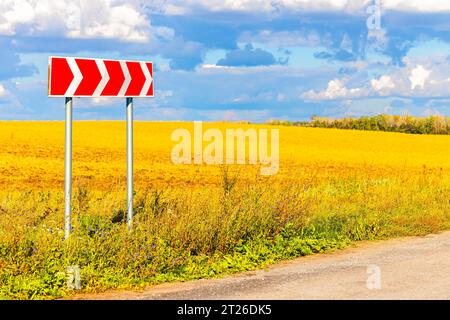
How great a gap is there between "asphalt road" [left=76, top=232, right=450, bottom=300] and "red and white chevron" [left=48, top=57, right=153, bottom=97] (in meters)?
3.01

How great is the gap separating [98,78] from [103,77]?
0.10m

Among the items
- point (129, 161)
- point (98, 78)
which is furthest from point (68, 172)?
point (98, 78)

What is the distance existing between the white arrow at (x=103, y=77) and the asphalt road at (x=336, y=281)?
3091 millimetres

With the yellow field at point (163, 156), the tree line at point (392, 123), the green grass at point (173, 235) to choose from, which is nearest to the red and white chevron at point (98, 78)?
the green grass at point (173, 235)

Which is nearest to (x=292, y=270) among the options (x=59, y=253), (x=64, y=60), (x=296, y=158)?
(x=59, y=253)

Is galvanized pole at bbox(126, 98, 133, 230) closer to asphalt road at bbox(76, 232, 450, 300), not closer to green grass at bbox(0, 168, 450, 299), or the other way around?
green grass at bbox(0, 168, 450, 299)

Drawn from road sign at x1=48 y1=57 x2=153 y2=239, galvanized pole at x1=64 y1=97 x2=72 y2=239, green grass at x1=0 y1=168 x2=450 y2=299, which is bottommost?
green grass at x1=0 y1=168 x2=450 y2=299

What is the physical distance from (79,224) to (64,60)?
2.51 meters

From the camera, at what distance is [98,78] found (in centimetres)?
975

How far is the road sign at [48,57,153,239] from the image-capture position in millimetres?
9242

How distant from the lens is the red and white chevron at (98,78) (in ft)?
30.2

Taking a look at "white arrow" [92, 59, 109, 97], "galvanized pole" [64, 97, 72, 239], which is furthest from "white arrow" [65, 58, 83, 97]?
"white arrow" [92, 59, 109, 97]

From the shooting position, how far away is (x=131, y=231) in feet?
32.1
